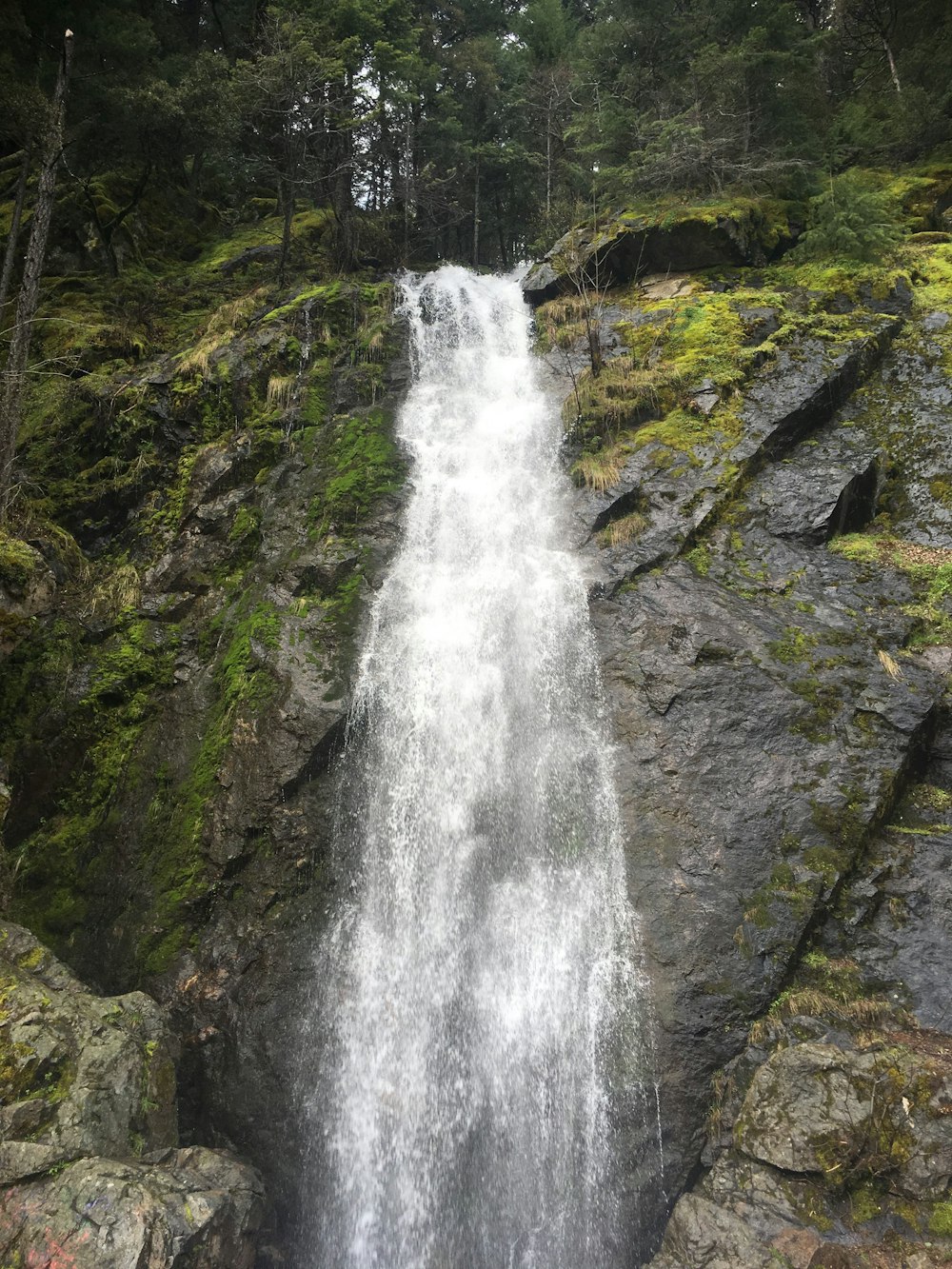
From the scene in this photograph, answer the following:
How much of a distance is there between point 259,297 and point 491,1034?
1407cm

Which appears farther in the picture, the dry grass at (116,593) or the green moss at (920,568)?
the dry grass at (116,593)

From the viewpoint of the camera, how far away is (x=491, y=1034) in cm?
693

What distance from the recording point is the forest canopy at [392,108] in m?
13.7

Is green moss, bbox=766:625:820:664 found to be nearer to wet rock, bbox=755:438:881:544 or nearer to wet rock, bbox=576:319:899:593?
wet rock, bbox=755:438:881:544

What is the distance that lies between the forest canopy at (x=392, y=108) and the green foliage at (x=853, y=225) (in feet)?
4.61

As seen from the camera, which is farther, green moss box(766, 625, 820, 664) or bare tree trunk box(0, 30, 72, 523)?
bare tree trunk box(0, 30, 72, 523)

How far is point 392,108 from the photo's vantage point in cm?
1852

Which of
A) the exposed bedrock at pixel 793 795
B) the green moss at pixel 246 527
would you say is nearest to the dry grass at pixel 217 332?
the green moss at pixel 246 527

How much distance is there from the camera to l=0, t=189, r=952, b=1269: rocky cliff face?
5922 millimetres

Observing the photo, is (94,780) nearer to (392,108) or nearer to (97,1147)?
(97,1147)

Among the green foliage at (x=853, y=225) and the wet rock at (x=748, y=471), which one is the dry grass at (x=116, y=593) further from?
the green foliage at (x=853, y=225)

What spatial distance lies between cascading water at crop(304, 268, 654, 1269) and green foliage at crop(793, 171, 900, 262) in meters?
7.29

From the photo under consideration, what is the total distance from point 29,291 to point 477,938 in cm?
1047


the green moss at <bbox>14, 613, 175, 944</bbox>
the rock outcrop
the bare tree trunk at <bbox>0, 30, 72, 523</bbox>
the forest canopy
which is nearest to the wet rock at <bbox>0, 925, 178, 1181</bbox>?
the rock outcrop
